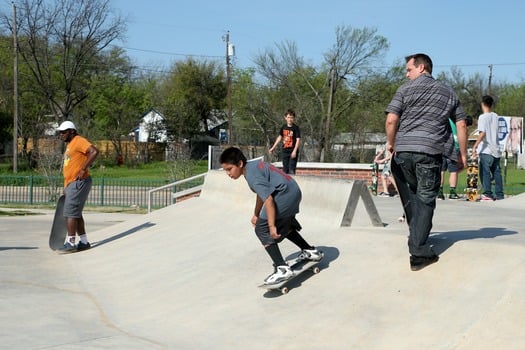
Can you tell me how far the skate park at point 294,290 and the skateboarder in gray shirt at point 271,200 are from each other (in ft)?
1.24

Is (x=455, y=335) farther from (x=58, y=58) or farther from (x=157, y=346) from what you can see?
(x=58, y=58)

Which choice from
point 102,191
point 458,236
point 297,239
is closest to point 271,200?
point 297,239

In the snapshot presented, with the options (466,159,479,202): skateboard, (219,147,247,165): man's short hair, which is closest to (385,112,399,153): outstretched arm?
(219,147,247,165): man's short hair

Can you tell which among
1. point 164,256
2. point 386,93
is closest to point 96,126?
point 386,93

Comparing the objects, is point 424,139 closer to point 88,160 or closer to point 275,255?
point 275,255

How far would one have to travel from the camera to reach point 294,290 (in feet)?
22.9

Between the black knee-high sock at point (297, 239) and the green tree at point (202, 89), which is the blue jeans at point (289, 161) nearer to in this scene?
the black knee-high sock at point (297, 239)

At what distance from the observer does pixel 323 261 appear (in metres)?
7.47

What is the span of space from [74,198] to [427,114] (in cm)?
624

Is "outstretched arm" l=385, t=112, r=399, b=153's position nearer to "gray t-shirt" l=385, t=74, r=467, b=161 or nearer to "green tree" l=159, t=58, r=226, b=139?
"gray t-shirt" l=385, t=74, r=467, b=161

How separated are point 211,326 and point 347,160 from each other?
35.3m

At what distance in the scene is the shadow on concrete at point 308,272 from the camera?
7.02 metres

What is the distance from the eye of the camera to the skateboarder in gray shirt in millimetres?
6891

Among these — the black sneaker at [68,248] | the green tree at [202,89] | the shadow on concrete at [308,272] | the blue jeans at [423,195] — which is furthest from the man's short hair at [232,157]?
the green tree at [202,89]
